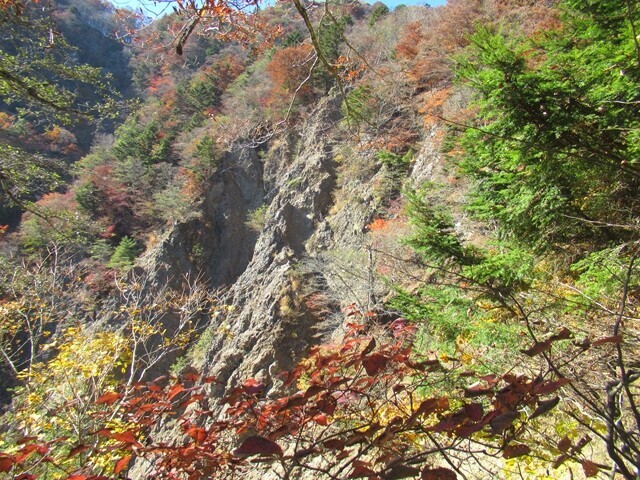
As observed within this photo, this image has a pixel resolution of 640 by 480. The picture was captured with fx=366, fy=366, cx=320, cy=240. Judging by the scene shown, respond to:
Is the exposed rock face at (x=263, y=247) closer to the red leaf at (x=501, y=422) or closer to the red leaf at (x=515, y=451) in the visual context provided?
the red leaf at (x=515, y=451)

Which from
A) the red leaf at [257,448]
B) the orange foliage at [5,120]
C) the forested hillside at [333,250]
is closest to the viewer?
the red leaf at [257,448]

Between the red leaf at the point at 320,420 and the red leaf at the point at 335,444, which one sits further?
the red leaf at the point at 320,420

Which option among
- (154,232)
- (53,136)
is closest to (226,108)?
(154,232)

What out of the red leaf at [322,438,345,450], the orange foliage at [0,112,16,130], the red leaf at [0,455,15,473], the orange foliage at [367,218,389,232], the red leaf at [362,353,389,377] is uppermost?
the orange foliage at [0,112,16,130]

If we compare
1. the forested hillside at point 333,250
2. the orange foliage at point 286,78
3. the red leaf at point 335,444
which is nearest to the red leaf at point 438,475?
the forested hillside at point 333,250

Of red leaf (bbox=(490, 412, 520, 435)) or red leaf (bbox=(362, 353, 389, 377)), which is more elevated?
red leaf (bbox=(362, 353, 389, 377))

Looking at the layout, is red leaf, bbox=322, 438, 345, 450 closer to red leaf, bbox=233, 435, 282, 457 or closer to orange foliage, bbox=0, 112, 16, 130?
red leaf, bbox=233, 435, 282, 457

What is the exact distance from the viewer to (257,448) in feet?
2.62

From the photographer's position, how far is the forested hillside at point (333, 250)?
4.56ft

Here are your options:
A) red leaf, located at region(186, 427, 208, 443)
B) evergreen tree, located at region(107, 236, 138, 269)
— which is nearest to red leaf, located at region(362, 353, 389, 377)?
red leaf, located at region(186, 427, 208, 443)

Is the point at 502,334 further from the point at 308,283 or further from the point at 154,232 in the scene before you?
the point at 154,232

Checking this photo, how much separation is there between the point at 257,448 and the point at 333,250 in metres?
10.9

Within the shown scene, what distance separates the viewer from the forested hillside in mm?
1389

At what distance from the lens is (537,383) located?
3.50 feet
